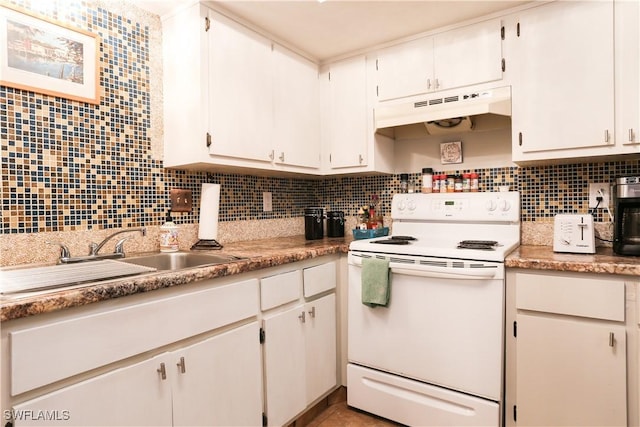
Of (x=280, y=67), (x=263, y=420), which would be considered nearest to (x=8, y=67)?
(x=280, y=67)

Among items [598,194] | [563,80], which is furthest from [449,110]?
[598,194]

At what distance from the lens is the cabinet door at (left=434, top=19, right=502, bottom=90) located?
6.59ft

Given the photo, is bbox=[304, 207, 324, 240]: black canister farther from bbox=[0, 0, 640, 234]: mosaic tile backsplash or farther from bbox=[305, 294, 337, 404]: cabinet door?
bbox=[305, 294, 337, 404]: cabinet door

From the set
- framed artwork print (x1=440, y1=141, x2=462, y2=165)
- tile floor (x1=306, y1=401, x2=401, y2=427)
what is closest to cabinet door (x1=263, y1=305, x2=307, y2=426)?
tile floor (x1=306, y1=401, x2=401, y2=427)

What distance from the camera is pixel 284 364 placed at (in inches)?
67.9

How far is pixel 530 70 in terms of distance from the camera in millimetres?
1899

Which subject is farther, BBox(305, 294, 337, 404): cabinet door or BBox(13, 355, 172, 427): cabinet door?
BBox(305, 294, 337, 404): cabinet door

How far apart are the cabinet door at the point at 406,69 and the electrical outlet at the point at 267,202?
1.01 m

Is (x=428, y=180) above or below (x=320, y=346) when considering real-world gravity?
above

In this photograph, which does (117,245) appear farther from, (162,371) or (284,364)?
(284,364)

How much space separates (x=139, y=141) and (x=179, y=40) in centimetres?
57

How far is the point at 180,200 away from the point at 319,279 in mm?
887

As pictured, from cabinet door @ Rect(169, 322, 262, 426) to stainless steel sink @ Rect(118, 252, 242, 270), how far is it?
39cm

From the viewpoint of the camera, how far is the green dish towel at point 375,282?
188 cm
